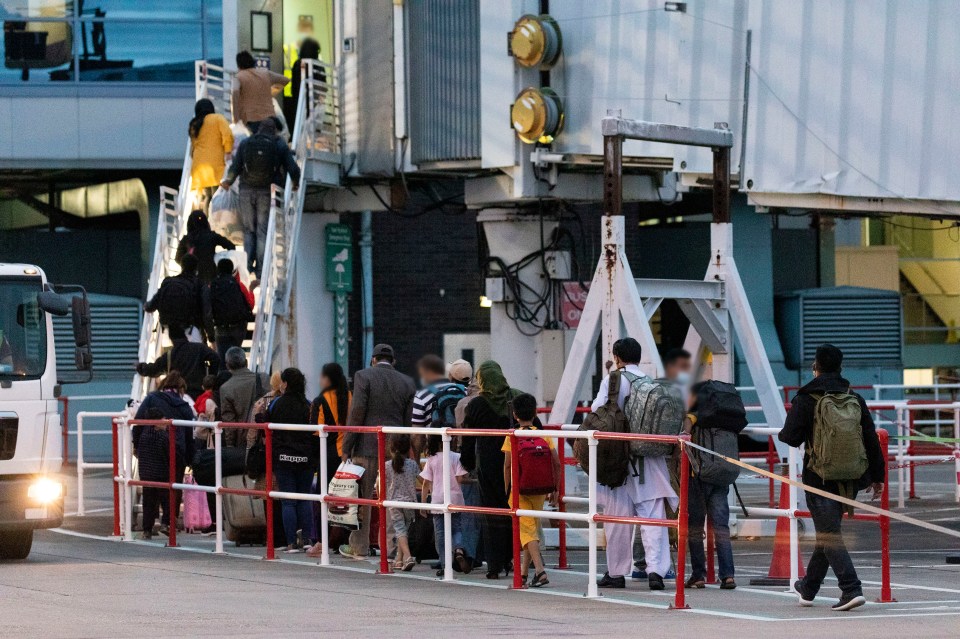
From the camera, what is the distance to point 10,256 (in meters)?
30.6

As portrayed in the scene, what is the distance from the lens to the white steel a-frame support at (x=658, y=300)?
15.6 m

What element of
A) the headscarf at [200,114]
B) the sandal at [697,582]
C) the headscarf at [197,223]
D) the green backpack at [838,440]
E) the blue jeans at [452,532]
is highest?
the headscarf at [200,114]

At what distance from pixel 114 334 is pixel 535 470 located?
18.2 m

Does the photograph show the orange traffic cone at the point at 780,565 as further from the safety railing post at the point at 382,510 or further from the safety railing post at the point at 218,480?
the safety railing post at the point at 218,480

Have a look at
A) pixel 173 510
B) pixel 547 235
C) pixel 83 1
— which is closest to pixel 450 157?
pixel 547 235

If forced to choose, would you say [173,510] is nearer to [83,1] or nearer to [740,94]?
[740,94]

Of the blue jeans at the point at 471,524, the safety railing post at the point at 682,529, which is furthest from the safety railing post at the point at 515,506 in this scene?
the safety railing post at the point at 682,529

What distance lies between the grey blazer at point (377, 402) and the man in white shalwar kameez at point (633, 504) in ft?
8.07

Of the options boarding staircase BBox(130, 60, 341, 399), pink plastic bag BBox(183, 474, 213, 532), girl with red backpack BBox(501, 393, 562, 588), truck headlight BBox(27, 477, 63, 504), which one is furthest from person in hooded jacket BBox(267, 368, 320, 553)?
boarding staircase BBox(130, 60, 341, 399)

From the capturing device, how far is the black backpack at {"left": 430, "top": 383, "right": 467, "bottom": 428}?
14000mm

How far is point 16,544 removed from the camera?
587 inches

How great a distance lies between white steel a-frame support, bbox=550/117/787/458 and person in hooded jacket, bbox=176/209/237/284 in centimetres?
522

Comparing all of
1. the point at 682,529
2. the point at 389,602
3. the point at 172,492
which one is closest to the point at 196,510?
the point at 172,492

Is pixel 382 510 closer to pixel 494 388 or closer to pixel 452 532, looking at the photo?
pixel 452 532
